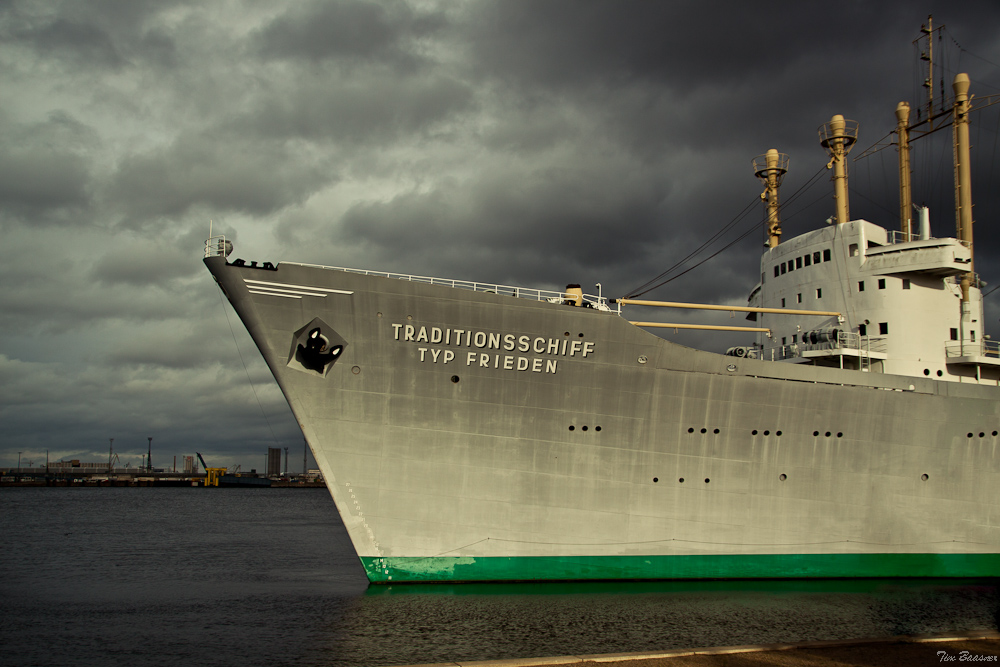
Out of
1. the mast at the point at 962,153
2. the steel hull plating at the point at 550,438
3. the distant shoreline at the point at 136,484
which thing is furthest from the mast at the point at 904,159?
the distant shoreline at the point at 136,484

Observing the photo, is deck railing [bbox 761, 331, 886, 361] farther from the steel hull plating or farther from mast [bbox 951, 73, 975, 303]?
Answer: mast [bbox 951, 73, 975, 303]

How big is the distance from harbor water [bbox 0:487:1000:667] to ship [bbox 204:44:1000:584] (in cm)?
54

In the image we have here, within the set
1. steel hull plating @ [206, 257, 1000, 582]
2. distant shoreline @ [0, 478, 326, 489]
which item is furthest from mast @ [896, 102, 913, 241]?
distant shoreline @ [0, 478, 326, 489]

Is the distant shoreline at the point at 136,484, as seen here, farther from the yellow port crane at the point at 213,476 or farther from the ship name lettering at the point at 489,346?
the ship name lettering at the point at 489,346

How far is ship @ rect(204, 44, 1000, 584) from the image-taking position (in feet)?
45.2

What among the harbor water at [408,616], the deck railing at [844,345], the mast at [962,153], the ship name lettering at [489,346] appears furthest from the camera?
the mast at [962,153]

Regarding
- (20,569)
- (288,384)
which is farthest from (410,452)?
(20,569)

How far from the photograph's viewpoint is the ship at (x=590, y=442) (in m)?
13.8

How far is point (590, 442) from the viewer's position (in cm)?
1442

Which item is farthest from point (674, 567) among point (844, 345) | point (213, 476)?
point (213, 476)

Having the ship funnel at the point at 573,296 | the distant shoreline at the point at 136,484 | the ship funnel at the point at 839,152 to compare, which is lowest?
the distant shoreline at the point at 136,484

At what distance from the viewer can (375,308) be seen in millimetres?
13836

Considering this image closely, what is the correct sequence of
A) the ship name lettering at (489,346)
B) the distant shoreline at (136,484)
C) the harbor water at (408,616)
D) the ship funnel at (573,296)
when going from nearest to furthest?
the harbor water at (408,616), the ship name lettering at (489,346), the ship funnel at (573,296), the distant shoreline at (136,484)

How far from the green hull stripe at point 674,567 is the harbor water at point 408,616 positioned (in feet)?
0.80
